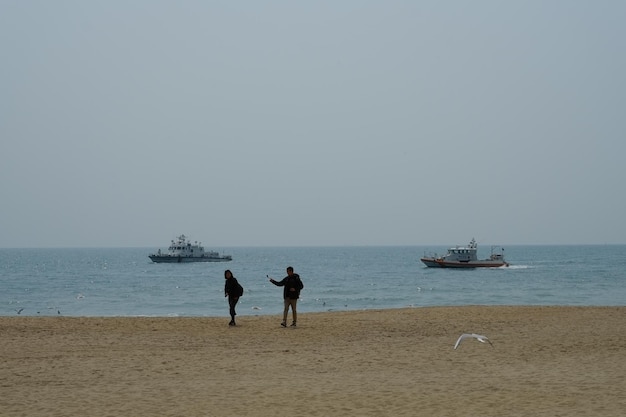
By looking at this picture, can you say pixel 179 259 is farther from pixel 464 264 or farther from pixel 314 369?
pixel 314 369

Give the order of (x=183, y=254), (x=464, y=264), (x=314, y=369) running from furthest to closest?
(x=183, y=254) → (x=464, y=264) → (x=314, y=369)

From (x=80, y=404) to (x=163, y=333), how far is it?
379 inches

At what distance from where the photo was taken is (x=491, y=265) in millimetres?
98250

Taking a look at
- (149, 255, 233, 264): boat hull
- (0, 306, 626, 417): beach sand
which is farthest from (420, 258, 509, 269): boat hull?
(0, 306, 626, 417): beach sand

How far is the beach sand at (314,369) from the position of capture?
10.9 m

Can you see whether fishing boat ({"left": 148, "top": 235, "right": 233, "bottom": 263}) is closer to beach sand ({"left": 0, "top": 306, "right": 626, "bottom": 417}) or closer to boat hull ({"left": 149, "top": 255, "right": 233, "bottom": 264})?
boat hull ({"left": 149, "top": 255, "right": 233, "bottom": 264})

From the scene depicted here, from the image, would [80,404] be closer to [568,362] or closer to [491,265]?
[568,362]

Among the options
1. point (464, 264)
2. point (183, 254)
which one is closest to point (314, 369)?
point (464, 264)

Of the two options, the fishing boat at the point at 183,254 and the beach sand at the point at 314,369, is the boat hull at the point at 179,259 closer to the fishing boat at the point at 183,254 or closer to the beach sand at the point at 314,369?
the fishing boat at the point at 183,254

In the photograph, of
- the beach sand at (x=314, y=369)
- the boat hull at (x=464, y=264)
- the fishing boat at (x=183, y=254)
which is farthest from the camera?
the fishing boat at (x=183, y=254)

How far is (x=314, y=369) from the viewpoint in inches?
562

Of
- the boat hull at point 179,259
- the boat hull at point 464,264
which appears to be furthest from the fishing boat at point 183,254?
the boat hull at point 464,264

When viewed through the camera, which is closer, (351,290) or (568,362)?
(568,362)

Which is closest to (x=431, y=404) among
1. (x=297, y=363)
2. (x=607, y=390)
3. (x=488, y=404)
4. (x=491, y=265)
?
(x=488, y=404)
